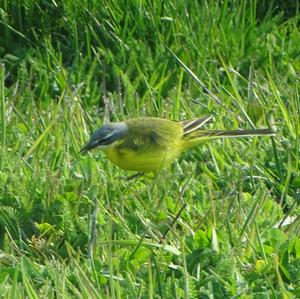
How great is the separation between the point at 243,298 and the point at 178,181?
1483 millimetres

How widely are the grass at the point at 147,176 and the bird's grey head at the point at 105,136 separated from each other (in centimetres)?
12

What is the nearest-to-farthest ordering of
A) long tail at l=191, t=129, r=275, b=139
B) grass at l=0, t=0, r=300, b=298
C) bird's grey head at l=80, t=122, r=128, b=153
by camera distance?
grass at l=0, t=0, r=300, b=298 → bird's grey head at l=80, t=122, r=128, b=153 → long tail at l=191, t=129, r=275, b=139

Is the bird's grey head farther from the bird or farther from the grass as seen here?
the grass

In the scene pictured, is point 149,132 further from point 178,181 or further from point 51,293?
point 51,293

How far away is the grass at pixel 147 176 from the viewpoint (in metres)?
4.65

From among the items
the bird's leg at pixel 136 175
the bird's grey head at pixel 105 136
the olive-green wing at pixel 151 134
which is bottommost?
the bird's leg at pixel 136 175

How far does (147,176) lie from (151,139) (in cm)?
26

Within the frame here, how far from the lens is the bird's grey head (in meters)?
5.71

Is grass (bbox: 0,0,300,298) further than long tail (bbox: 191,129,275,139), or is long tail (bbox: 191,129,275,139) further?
long tail (bbox: 191,129,275,139)

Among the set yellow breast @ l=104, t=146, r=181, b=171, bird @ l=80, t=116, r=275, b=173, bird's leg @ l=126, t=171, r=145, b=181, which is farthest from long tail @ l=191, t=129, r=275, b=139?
bird's leg @ l=126, t=171, r=145, b=181

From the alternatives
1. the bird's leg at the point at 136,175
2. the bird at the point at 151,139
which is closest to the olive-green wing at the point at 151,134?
the bird at the point at 151,139

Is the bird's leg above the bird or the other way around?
the other way around

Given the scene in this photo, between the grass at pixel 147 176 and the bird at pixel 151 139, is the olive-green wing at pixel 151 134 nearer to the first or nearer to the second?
the bird at pixel 151 139

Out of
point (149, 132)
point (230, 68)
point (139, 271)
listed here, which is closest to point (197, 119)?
point (149, 132)
